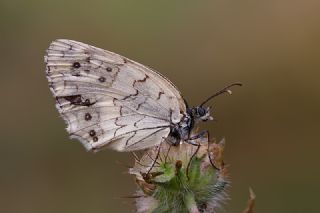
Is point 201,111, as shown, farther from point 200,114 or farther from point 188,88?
point 188,88

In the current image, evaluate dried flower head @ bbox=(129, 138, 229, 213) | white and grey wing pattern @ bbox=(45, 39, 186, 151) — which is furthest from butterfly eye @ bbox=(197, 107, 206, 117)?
dried flower head @ bbox=(129, 138, 229, 213)

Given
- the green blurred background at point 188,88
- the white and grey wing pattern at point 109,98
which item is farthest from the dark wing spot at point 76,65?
the green blurred background at point 188,88

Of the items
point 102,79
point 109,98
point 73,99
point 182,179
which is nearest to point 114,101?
point 109,98

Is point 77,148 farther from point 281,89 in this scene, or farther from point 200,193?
point 200,193

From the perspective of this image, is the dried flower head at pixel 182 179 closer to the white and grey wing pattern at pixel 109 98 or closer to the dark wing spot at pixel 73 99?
the white and grey wing pattern at pixel 109 98

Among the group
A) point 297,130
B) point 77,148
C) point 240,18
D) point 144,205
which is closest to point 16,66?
point 77,148

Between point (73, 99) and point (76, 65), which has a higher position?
point (76, 65)

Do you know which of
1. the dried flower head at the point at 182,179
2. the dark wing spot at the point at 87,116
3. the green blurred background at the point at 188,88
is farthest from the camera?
the green blurred background at the point at 188,88
